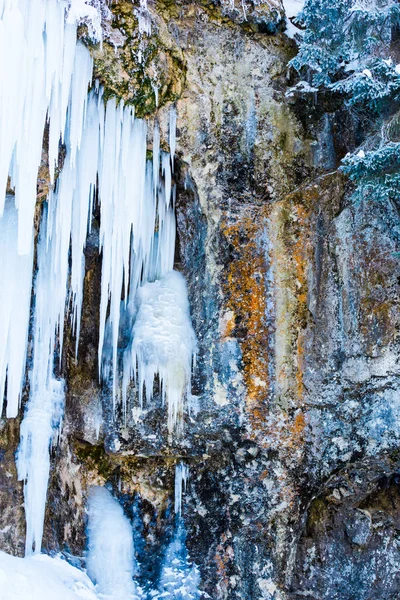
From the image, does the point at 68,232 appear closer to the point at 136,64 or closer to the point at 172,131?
the point at 172,131

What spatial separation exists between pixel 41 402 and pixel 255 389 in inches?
78.4

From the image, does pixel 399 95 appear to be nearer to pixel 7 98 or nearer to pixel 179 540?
pixel 7 98

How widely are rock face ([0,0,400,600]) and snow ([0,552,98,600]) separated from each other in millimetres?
262

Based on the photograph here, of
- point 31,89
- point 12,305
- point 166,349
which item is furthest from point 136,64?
point 166,349

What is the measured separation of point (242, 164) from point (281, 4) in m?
1.73

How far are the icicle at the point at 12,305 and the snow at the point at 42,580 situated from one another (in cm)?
124

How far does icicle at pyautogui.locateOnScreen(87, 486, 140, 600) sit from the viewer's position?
20.2 feet

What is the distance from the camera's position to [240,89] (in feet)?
21.9

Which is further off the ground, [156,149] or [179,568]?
[156,149]

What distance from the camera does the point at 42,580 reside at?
5.45 meters

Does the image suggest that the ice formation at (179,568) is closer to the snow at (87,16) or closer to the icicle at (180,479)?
the icicle at (180,479)

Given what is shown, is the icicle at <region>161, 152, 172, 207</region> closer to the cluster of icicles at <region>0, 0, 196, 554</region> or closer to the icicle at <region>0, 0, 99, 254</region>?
the cluster of icicles at <region>0, 0, 196, 554</region>

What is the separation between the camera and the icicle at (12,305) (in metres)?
5.52

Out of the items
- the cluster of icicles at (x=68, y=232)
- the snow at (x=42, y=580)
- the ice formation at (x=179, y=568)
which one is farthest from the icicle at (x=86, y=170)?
the snow at (x=42, y=580)
